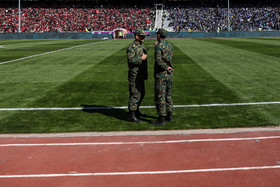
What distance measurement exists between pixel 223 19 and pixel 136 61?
58961 mm

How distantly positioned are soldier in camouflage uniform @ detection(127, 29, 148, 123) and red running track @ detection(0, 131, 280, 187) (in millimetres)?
1051

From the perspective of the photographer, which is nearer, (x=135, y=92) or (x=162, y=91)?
(x=162, y=91)

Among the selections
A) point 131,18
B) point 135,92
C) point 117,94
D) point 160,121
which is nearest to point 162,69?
point 135,92

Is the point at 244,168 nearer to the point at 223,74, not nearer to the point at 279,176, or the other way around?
the point at 279,176

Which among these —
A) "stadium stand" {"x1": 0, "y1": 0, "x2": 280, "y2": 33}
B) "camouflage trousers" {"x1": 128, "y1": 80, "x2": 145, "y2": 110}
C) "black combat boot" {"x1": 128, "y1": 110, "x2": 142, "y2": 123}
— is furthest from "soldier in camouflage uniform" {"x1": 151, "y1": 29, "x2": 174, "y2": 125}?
"stadium stand" {"x1": 0, "y1": 0, "x2": 280, "y2": 33}

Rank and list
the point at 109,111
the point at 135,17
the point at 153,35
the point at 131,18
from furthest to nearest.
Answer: the point at 135,17, the point at 131,18, the point at 153,35, the point at 109,111

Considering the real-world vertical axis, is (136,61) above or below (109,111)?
above

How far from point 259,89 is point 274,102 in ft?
6.23

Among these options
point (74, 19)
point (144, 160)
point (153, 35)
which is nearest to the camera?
point (144, 160)

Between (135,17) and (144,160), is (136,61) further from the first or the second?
(135,17)

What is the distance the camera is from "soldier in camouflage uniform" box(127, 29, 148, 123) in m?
7.27

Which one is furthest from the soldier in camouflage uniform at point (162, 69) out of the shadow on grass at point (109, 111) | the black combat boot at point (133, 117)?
the shadow on grass at point (109, 111)

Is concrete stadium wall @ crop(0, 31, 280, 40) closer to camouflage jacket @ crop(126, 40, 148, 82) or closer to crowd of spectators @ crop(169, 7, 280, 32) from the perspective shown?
crowd of spectators @ crop(169, 7, 280, 32)

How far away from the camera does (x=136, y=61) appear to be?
7324 millimetres
